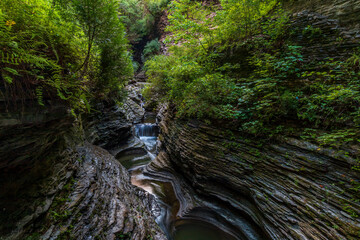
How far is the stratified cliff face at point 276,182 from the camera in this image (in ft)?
7.62

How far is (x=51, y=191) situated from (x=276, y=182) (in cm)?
474

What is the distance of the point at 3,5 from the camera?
1.77 meters

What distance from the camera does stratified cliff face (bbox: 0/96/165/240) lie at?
2.04 m

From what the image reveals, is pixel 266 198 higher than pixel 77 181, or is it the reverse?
pixel 77 181

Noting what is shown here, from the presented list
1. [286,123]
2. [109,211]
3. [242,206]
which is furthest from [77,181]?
[286,123]

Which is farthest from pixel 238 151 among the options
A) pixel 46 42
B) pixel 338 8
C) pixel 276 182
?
pixel 46 42

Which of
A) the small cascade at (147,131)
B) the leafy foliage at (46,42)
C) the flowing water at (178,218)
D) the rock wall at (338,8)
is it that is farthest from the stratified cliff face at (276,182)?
the small cascade at (147,131)

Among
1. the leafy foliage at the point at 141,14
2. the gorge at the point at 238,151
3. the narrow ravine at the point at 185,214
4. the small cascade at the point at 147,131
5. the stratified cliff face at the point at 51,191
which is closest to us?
the stratified cliff face at the point at 51,191

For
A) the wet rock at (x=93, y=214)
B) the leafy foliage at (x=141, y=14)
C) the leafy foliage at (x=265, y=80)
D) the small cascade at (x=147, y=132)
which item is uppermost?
the leafy foliage at (x=141, y=14)

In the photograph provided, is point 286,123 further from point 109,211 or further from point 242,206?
point 109,211

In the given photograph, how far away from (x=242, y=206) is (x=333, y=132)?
9.24ft

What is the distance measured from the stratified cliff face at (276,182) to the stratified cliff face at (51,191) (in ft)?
7.60

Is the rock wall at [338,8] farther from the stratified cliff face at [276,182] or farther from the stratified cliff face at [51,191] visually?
the stratified cliff face at [51,191]

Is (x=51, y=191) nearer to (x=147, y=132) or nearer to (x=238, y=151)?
(x=238, y=151)
